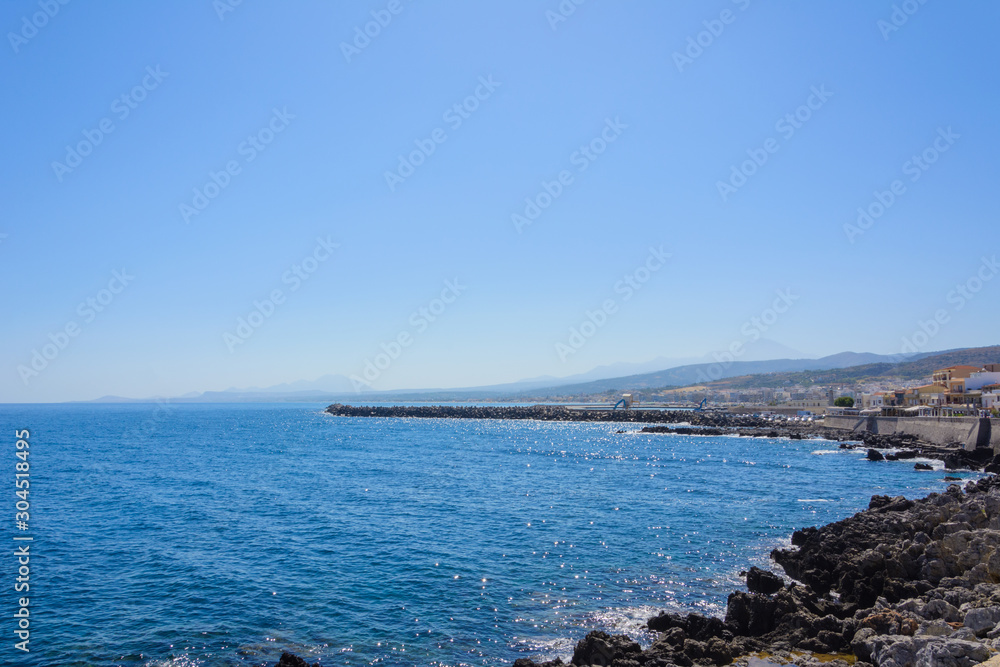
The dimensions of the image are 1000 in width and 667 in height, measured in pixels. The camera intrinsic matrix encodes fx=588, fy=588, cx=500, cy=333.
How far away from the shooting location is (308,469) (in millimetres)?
42562

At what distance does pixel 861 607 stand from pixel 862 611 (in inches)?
60.2

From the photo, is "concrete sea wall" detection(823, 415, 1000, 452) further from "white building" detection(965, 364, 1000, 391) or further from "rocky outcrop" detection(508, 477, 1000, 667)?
"rocky outcrop" detection(508, 477, 1000, 667)

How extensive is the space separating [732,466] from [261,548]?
3380cm

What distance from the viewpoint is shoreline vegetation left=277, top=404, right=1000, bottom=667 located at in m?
10.5

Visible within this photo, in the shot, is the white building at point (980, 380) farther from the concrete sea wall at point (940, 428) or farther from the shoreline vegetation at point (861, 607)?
the shoreline vegetation at point (861, 607)

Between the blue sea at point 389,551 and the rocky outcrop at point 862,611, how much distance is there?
168 cm

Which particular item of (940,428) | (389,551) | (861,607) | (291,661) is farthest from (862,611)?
(940,428)

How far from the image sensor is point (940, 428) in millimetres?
49500

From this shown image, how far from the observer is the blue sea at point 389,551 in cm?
1348

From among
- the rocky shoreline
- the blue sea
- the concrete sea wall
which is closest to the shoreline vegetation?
the rocky shoreline

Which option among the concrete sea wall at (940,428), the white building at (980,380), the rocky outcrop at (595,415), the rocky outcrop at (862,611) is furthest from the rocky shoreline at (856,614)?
the rocky outcrop at (595,415)

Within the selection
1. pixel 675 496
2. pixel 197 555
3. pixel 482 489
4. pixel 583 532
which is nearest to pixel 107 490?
pixel 197 555

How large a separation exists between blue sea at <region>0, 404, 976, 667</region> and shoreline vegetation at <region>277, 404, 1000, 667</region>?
5.25 ft

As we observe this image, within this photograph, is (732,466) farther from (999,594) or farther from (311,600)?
(311,600)
